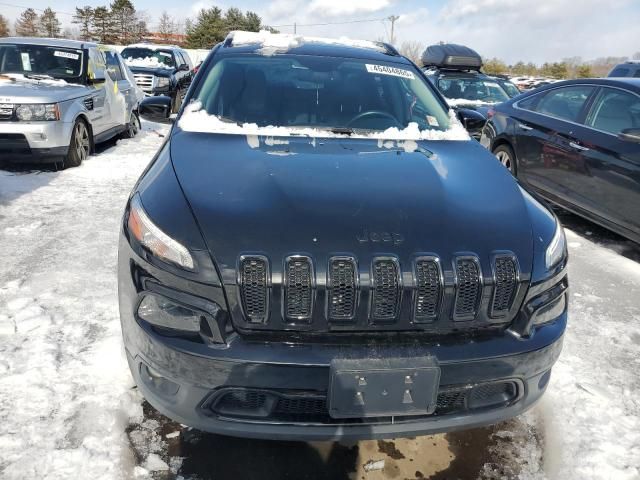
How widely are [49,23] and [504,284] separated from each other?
6819 centimetres

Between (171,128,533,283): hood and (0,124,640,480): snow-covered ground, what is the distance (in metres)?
0.96

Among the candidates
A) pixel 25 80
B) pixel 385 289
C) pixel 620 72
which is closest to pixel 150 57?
pixel 25 80

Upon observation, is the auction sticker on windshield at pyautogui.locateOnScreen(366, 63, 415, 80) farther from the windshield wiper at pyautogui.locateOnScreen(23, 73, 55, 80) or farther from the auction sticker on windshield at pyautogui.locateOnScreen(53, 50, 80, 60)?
the auction sticker on windshield at pyautogui.locateOnScreen(53, 50, 80, 60)

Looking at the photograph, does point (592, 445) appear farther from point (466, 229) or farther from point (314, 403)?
point (314, 403)

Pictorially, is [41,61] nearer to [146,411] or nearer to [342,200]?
[146,411]

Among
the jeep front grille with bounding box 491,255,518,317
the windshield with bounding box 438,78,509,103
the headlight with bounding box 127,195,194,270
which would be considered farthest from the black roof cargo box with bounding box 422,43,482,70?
the headlight with bounding box 127,195,194,270

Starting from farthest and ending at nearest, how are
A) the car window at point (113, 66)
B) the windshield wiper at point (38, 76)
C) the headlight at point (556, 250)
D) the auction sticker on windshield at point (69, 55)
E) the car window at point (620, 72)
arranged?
the car window at point (620, 72) < the car window at point (113, 66) < the auction sticker on windshield at point (69, 55) < the windshield wiper at point (38, 76) < the headlight at point (556, 250)

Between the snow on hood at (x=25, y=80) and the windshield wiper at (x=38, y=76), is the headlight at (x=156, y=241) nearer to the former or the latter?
the snow on hood at (x=25, y=80)

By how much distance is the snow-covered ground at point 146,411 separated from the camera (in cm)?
224

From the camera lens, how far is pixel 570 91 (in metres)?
5.57

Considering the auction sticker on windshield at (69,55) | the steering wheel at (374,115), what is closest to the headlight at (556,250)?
the steering wheel at (374,115)

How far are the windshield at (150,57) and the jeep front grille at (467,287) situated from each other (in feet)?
55.4

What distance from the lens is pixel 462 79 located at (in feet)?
34.8

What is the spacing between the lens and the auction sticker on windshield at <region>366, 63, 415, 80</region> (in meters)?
3.54
